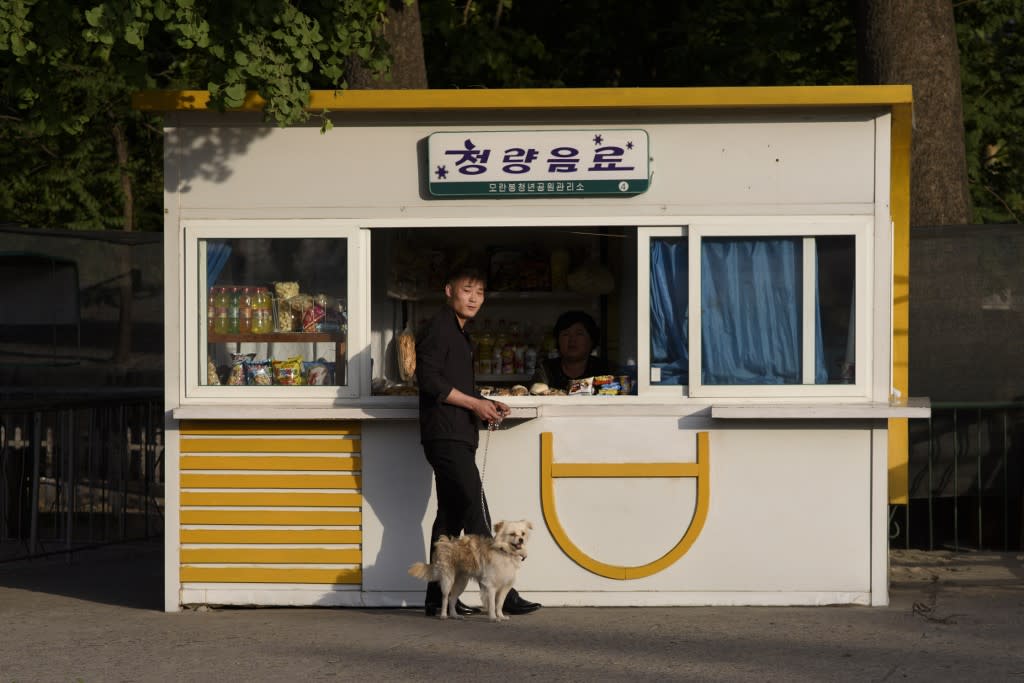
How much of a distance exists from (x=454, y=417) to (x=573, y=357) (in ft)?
5.42

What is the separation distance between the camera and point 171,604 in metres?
9.24

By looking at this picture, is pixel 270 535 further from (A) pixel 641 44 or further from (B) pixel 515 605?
(A) pixel 641 44

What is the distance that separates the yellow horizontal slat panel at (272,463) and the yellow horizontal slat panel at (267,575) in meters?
0.58

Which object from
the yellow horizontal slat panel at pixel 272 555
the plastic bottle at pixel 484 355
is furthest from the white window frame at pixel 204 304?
the plastic bottle at pixel 484 355

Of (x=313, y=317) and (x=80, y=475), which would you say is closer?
(x=313, y=317)

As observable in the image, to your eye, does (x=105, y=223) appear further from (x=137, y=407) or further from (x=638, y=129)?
(x=638, y=129)

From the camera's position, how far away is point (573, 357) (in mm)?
10219

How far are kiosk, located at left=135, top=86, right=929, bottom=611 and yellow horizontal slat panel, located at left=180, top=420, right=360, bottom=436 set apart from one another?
12 mm

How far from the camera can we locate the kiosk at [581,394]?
9039 mm

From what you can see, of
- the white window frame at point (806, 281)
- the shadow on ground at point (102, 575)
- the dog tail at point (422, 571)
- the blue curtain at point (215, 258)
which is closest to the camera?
the dog tail at point (422, 571)

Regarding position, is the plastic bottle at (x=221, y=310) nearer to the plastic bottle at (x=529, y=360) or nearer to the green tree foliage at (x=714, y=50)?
the plastic bottle at (x=529, y=360)

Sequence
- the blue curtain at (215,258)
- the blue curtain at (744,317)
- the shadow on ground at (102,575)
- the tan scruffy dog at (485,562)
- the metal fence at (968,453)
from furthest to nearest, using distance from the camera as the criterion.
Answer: the metal fence at (968,453), the shadow on ground at (102,575), the blue curtain at (215,258), the blue curtain at (744,317), the tan scruffy dog at (485,562)

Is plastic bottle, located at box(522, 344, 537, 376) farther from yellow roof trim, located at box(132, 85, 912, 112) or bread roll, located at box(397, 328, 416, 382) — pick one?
yellow roof trim, located at box(132, 85, 912, 112)

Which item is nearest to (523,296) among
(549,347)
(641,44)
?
(549,347)
